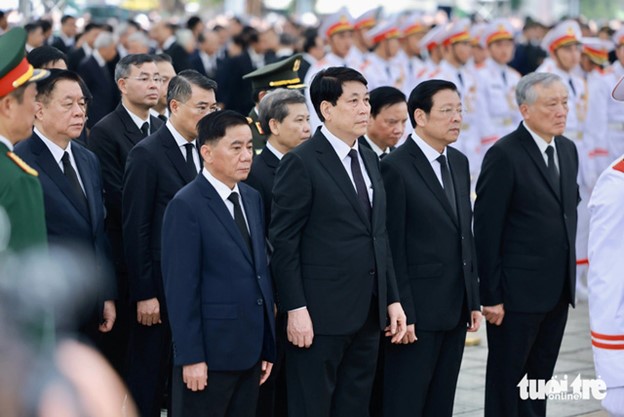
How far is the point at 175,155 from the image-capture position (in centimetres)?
643

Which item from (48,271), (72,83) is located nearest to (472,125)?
(72,83)

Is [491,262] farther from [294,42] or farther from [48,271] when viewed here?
[294,42]

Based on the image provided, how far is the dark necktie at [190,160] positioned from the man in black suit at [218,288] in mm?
886

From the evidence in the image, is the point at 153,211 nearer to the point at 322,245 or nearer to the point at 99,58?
the point at 322,245

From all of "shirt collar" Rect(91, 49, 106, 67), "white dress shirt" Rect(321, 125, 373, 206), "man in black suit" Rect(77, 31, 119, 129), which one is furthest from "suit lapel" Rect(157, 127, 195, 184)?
"shirt collar" Rect(91, 49, 106, 67)

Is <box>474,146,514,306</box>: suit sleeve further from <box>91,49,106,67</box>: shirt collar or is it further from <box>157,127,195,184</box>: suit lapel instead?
<box>91,49,106,67</box>: shirt collar

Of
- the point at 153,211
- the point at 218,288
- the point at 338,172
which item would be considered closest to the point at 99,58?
the point at 153,211

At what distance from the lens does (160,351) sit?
6.60 metres

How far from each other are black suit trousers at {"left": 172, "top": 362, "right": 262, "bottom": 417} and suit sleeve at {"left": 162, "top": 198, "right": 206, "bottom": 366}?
0.50ft

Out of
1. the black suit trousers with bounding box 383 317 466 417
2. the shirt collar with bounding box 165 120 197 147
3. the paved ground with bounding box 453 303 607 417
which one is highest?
the shirt collar with bounding box 165 120 197 147

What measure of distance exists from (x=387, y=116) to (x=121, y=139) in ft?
4.96

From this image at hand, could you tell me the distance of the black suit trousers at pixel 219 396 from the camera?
17.6 feet

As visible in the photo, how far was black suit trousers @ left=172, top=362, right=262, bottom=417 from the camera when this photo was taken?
537 centimetres

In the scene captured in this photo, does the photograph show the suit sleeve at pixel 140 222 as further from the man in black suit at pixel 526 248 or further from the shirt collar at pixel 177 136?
the man in black suit at pixel 526 248
